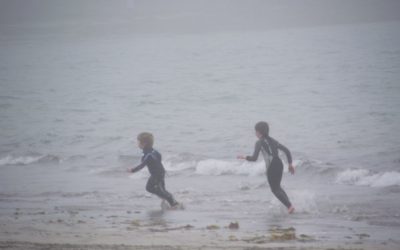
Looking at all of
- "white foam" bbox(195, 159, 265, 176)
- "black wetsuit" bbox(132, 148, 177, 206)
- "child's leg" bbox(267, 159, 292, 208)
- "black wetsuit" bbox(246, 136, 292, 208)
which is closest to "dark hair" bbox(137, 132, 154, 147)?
"black wetsuit" bbox(132, 148, 177, 206)

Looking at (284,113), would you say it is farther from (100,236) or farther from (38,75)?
(38,75)

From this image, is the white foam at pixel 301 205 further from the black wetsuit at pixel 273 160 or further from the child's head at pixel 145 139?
the child's head at pixel 145 139

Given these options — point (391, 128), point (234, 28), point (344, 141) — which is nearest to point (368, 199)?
point (344, 141)

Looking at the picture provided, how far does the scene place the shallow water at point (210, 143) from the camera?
37.6 feet

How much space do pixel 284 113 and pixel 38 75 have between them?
4577 cm

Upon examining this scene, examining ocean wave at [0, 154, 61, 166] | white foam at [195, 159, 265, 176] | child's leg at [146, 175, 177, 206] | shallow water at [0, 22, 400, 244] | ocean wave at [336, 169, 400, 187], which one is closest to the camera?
shallow water at [0, 22, 400, 244]

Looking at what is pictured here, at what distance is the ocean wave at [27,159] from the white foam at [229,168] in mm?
5686

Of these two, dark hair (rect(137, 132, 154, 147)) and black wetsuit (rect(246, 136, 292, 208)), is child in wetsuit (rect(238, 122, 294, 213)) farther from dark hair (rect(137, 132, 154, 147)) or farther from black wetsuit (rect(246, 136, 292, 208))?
dark hair (rect(137, 132, 154, 147))

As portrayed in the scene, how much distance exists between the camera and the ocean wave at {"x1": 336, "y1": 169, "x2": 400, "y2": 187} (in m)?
15.5

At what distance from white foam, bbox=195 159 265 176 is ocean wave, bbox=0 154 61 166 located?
18.7 feet

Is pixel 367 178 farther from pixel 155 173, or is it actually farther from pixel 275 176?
pixel 155 173

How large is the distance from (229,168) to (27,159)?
782cm

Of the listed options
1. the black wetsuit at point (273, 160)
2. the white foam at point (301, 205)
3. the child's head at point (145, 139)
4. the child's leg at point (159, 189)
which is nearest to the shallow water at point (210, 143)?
the white foam at point (301, 205)

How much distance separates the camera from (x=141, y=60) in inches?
3615
